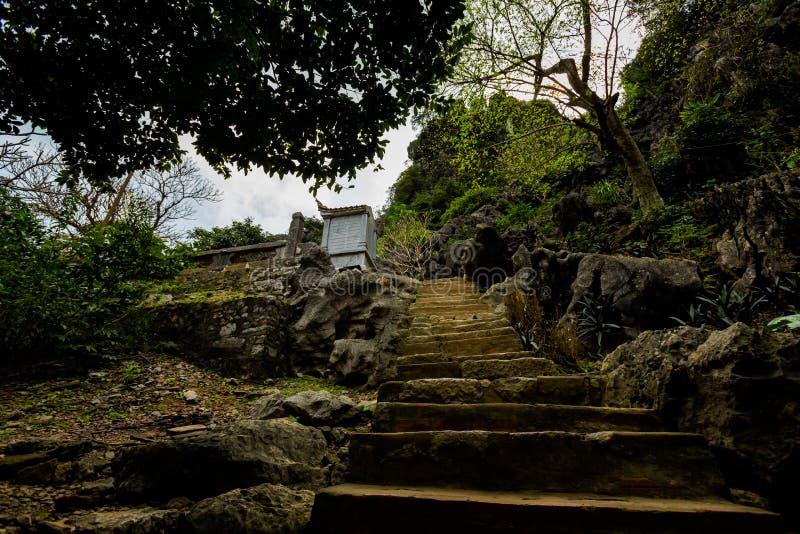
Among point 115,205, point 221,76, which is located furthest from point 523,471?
point 115,205


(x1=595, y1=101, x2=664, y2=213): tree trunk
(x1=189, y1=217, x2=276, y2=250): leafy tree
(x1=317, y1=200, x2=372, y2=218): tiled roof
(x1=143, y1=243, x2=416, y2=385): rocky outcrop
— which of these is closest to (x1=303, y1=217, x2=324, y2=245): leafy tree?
(x1=189, y1=217, x2=276, y2=250): leafy tree

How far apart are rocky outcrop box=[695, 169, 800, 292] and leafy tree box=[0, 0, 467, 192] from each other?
5.32 metres

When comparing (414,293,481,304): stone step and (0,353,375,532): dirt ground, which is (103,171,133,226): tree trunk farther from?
(414,293,481,304): stone step

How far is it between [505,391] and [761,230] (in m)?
5.49

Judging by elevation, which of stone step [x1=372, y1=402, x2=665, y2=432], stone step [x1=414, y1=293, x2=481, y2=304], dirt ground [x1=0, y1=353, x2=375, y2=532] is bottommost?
dirt ground [x1=0, y1=353, x2=375, y2=532]

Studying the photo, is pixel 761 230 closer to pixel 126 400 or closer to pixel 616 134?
pixel 616 134

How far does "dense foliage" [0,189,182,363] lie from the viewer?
503cm

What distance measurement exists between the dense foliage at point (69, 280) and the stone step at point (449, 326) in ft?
15.4

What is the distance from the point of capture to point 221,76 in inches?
141

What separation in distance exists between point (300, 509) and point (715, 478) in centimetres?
214

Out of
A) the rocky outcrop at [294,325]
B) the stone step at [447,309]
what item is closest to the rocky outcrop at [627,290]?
the stone step at [447,309]

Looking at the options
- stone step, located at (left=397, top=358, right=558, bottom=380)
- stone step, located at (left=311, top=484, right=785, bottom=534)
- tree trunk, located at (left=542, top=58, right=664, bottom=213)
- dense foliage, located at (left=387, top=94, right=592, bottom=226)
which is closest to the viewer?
stone step, located at (left=311, top=484, right=785, bottom=534)

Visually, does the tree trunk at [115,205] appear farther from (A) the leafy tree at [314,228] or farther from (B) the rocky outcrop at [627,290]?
(B) the rocky outcrop at [627,290]

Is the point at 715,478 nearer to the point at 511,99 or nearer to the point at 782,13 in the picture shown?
the point at 511,99
